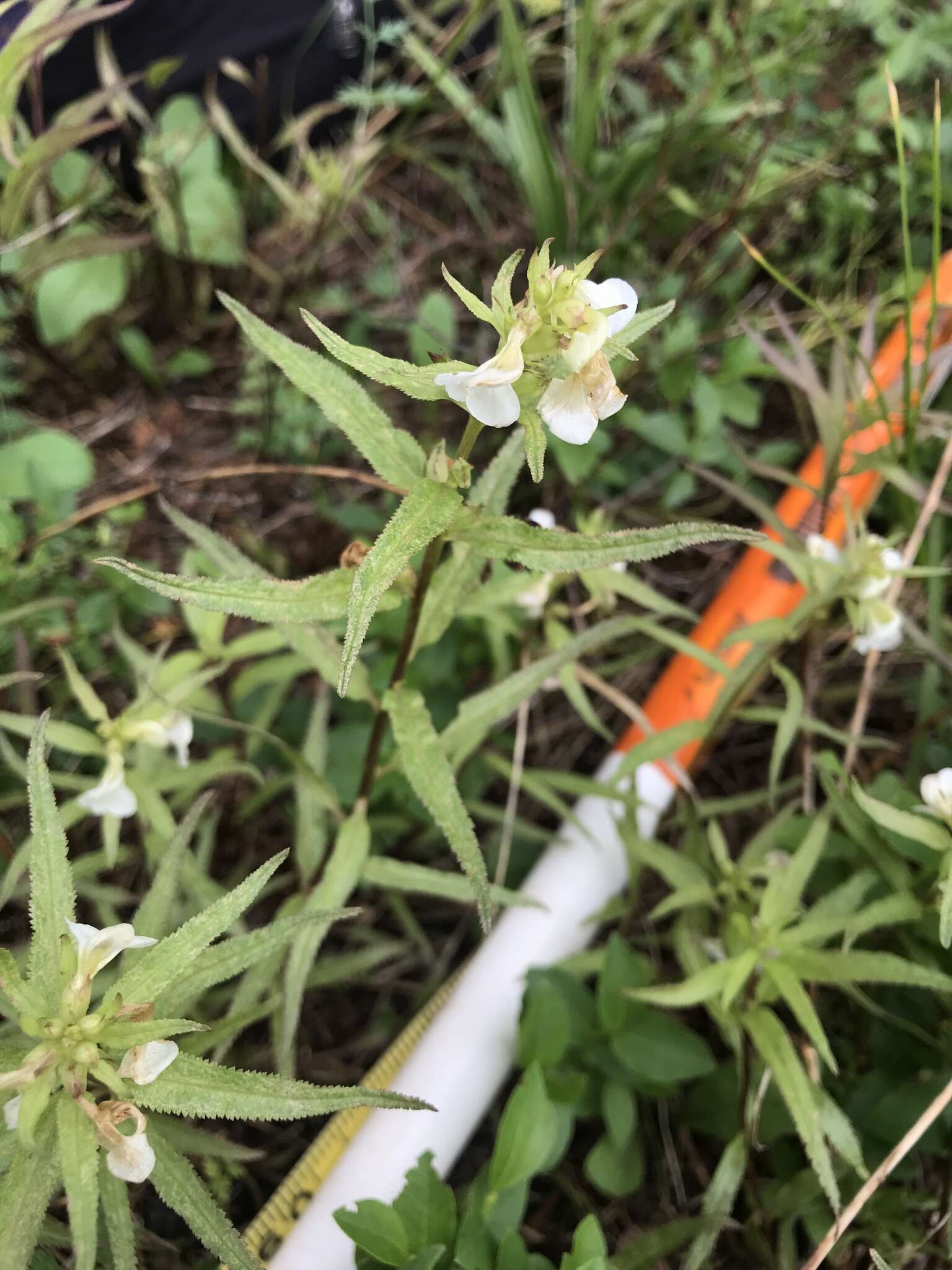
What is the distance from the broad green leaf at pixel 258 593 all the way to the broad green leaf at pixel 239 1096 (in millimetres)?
336

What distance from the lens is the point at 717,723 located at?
1172 mm

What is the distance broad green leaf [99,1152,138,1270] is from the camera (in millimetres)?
715

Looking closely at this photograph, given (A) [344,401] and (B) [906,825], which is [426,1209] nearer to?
(B) [906,825]

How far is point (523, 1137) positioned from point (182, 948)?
408mm

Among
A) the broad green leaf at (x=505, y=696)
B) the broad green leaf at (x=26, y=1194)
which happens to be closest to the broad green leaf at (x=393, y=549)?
the broad green leaf at (x=505, y=696)

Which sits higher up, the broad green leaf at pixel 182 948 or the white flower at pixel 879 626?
the broad green leaf at pixel 182 948

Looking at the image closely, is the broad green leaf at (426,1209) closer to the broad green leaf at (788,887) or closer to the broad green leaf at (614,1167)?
the broad green leaf at (614,1167)

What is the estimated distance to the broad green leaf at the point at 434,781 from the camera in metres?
0.75

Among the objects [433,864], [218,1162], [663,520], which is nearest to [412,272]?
[663,520]

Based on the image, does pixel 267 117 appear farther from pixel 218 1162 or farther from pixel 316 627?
pixel 218 1162

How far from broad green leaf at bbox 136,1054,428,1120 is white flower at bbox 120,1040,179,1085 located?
0.04 meters

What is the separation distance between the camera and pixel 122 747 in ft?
3.09

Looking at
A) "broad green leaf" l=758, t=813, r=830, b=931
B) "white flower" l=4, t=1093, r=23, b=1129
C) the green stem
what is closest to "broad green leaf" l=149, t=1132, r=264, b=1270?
"white flower" l=4, t=1093, r=23, b=1129

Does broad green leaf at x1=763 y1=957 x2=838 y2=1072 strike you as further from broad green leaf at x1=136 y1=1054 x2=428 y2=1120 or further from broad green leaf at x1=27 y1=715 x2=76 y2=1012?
broad green leaf at x1=27 y1=715 x2=76 y2=1012
